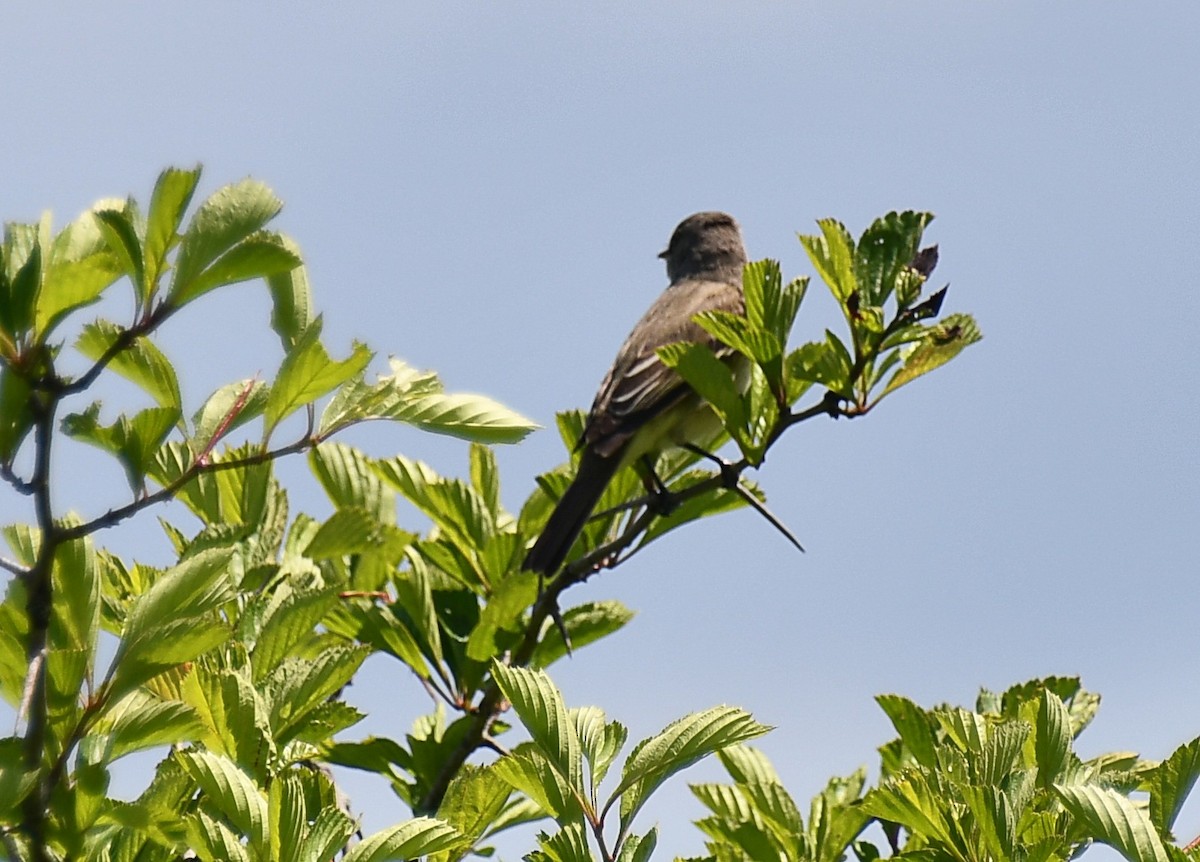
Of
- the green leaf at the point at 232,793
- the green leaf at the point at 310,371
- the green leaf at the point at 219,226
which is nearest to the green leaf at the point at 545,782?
the green leaf at the point at 232,793

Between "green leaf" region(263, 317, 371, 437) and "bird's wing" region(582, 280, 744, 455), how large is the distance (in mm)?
1989

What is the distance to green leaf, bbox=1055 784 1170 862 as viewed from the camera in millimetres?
2375

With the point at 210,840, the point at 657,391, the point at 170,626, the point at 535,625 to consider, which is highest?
the point at 657,391

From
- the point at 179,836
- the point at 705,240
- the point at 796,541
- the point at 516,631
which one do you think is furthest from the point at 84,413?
the point at 705,240

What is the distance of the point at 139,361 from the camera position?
8.61ft

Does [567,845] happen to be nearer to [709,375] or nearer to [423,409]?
[423,409]

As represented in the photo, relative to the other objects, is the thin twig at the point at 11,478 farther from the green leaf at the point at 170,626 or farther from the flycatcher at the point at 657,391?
the flycatcher at the point at 657,391

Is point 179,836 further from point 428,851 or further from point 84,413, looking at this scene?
point 84,413

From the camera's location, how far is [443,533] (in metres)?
3.93

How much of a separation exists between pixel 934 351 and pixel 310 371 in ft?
4.06

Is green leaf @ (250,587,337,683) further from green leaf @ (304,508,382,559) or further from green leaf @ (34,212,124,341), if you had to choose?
green leaf @ (34,212,124,341)

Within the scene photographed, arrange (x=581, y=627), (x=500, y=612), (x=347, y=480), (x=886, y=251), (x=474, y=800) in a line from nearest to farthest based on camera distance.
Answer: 1. (x=474, y=800)
2. (x=886, y=251)
3. (x=500, y=612)
4. (x=581, y=627)
5. (x=347, y=480)

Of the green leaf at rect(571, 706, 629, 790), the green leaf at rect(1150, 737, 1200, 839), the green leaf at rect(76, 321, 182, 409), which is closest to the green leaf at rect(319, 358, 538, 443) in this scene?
the green leaf at rect(76, 321, 182, 409)

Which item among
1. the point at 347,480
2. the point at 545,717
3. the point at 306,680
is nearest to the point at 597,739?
the point at 545,717
